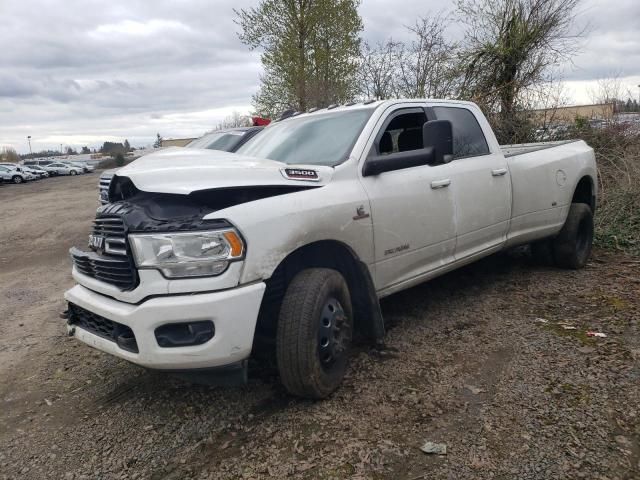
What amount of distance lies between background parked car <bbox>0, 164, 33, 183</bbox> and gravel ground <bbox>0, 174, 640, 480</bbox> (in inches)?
1533

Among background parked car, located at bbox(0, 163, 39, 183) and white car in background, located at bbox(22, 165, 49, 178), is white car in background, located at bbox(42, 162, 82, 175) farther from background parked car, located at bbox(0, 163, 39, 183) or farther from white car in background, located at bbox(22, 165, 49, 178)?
background parked car, located at bbox(0, 163, 39, 183)

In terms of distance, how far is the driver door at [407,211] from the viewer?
12.0ft

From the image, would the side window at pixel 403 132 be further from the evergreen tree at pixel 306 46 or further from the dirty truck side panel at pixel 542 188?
the evergreen tree at pixel 306 46

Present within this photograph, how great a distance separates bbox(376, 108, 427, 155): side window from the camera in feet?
13.3

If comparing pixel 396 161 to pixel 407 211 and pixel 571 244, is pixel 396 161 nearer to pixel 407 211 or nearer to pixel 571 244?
pixel 407 211

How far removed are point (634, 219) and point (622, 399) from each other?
4976mm

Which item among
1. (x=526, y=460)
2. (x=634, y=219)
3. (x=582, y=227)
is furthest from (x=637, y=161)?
(x=526, y=460)

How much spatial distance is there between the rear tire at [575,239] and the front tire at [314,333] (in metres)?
3.39

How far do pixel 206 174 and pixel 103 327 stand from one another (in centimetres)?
109

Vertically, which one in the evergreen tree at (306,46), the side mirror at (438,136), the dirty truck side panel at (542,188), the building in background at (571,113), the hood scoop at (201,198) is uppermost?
the evergreen tree at (306,46)

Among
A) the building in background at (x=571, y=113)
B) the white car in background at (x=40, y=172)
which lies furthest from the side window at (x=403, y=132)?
the white car in background at (x=40, y=172)

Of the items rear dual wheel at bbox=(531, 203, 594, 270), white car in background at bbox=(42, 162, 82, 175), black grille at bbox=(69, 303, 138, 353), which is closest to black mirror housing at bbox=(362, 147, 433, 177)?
black grille at bbox=(69, 303, 138, 353)

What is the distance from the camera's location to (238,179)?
3014 millimetres

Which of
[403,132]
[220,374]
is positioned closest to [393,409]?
[220,374]
